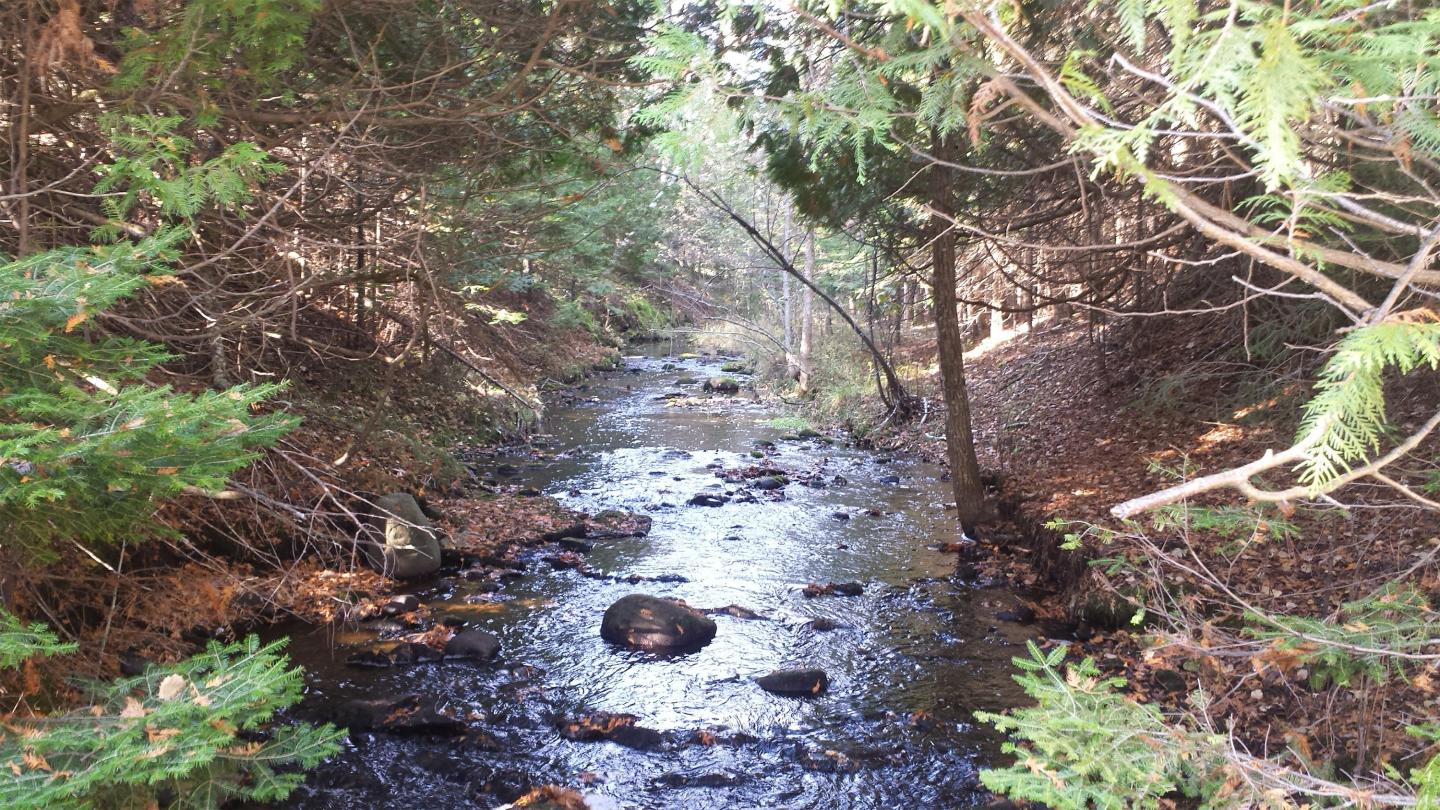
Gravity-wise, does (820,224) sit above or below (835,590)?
above

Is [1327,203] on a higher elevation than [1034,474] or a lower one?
higher

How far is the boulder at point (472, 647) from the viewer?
693cm

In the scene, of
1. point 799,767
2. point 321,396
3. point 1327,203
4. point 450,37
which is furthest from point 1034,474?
point 321,396

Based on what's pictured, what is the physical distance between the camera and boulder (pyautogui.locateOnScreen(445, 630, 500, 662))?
273 inches

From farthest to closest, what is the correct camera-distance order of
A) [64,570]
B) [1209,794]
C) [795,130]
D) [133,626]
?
[133,626] → [64,570] → [795,130] → [1209,794]

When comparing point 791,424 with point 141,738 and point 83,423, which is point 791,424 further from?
point 83,423

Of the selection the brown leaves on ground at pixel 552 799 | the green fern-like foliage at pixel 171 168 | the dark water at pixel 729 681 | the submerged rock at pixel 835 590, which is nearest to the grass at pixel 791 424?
the dark water at pixel 729 681

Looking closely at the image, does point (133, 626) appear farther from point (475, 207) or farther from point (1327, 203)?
point (1327, 203)

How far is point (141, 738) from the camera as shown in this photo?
2.96 metres

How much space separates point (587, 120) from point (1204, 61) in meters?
6.08

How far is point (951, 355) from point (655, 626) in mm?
4334

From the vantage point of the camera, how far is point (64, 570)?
5.05 m

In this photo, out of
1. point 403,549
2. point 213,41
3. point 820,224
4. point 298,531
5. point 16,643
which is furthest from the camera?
point 820,224

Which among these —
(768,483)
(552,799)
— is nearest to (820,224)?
(768,483)
